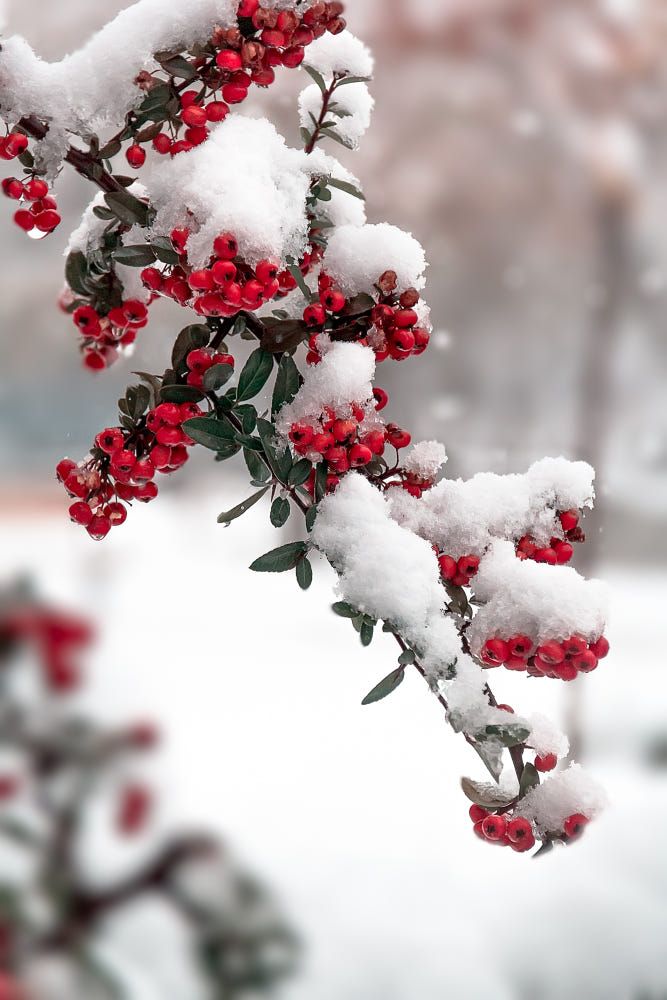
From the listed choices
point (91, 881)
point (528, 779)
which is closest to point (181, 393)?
point (528, 779)

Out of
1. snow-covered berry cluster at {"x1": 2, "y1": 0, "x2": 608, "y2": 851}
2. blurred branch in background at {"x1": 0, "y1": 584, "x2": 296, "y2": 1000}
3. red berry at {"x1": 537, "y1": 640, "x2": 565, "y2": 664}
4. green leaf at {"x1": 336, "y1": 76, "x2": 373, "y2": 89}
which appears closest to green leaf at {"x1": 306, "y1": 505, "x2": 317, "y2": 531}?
snow-covered berry cluster at {"x1": 2, "y1": 0, "x2": 608, "y2": 851}

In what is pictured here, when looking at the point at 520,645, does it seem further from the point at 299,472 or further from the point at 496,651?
the point at 299,472

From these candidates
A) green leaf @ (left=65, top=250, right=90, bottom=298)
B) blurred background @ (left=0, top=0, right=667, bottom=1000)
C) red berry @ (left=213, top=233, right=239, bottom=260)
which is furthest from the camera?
blurred background @ (left=0, top=0, right=667, bottom=1000)

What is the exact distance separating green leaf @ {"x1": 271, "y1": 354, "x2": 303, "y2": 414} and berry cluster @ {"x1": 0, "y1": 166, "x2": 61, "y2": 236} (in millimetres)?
126

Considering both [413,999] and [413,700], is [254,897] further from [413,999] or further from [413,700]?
[413,700]

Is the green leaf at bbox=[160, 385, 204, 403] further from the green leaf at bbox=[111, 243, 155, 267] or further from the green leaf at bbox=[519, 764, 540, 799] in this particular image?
the green leaf at bbox=[519, 764, 540, 799]

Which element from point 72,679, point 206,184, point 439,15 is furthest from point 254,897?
point 439,15

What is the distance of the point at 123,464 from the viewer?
362mm

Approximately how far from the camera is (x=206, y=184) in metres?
0.33

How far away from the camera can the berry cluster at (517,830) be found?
1.15 ft

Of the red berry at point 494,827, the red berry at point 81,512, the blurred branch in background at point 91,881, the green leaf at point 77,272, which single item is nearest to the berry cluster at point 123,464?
the red berry at point 81,512

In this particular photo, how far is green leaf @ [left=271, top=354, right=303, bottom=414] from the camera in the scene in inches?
14.3

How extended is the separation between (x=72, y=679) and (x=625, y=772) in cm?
101

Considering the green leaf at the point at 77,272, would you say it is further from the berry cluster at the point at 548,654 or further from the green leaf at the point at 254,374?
the berry cluster at the point at 548,654
